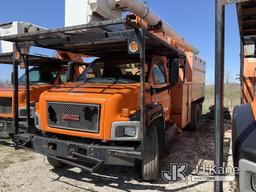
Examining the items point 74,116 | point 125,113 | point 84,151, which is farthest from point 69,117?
point 125,113

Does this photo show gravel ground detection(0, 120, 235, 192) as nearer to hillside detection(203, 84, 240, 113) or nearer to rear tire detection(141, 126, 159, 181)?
rear tire detection(141, 126, 159, 181)

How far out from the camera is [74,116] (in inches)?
196

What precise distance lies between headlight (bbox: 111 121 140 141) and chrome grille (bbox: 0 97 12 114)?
388 centimetres

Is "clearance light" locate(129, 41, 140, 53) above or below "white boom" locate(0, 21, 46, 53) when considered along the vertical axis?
below

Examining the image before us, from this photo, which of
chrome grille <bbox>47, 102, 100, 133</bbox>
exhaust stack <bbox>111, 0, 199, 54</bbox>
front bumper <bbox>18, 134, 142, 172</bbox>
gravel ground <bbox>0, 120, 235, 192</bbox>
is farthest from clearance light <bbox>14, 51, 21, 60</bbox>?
gravel ground <bbox>0, 120, 235, 192</bbox>

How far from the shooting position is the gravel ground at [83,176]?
4953 mm

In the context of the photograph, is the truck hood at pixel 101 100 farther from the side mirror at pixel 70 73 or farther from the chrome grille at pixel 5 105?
the chrome grille at pixel 5 105

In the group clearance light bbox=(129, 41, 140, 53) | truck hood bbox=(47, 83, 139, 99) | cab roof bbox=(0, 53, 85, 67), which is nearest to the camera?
clearance light bbox=(129, 41, 140, 53)

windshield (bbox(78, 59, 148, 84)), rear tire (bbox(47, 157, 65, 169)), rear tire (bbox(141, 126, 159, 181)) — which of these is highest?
windshield (bbox(78, 59, 148, 84))

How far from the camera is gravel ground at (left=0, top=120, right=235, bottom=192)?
4.95 metres

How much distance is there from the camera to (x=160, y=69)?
6.50 metres

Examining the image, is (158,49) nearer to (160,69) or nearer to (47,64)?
(160,69)

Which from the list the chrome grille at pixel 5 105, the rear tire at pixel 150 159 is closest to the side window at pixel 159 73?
the rear tire at pixel 150 159

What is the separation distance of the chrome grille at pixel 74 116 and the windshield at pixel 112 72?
1.01 meters
